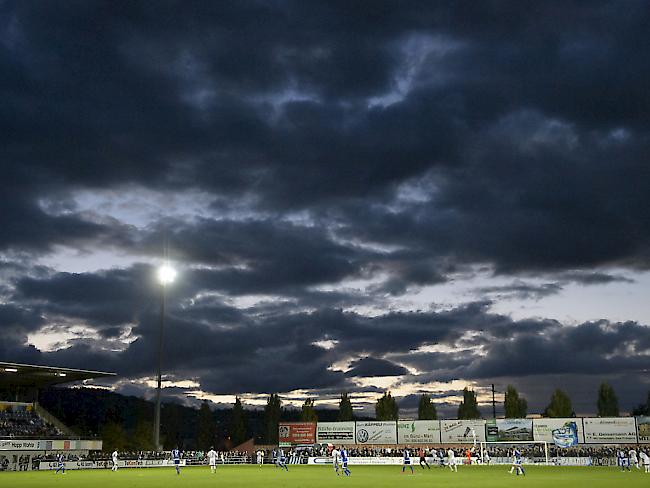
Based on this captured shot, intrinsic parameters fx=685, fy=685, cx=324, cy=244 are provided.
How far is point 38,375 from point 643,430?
75.2 metres

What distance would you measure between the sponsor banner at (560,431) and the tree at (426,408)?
5634 cm

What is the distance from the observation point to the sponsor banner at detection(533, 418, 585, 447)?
82000 mm

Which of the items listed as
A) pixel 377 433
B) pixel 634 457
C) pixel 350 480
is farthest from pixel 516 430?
pixel 350 480

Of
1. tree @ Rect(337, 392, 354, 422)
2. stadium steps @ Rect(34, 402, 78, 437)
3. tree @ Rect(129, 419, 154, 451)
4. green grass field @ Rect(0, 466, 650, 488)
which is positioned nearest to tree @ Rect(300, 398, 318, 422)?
tree @ Rect(337, 392, 354, 422)

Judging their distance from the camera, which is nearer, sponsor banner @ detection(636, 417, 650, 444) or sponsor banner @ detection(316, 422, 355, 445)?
sponsor banner @ detection(636, 417, 650, 444)

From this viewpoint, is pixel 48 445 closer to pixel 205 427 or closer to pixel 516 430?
pixel 516 430

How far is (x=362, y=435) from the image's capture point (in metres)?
95.3

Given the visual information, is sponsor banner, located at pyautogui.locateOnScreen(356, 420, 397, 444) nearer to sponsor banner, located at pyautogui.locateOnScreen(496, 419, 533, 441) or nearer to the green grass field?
sponsor banner, located at pyautogui.locateOnScreen(496, 419, 533, 441)

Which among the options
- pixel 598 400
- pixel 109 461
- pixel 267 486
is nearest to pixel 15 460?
pixel 109 461

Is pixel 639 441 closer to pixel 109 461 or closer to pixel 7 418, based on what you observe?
pixel 109 461

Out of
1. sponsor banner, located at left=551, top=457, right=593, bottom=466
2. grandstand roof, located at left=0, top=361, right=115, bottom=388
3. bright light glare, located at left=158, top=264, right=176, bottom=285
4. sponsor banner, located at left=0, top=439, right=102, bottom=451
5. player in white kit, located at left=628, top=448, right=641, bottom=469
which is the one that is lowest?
sponsor banner, located at left=551, top=457, right=593, bottom=466

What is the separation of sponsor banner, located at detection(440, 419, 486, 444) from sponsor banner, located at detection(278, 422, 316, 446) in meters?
18.5

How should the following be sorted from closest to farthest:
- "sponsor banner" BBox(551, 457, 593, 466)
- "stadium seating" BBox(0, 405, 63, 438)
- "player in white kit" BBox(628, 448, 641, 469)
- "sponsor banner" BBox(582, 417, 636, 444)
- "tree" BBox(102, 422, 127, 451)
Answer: "player in white kit" BBox(628, 448, 641, 469)
"sponsor banner" BBox(551, 457, 593, 466)
"stadium seating" BBox(0, 405, 63, 438)
"sponsor banner" BBox(582, 417, 636, 444)
"tree" BBox(102, 422, 127, 451)

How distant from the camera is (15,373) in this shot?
86.1m
